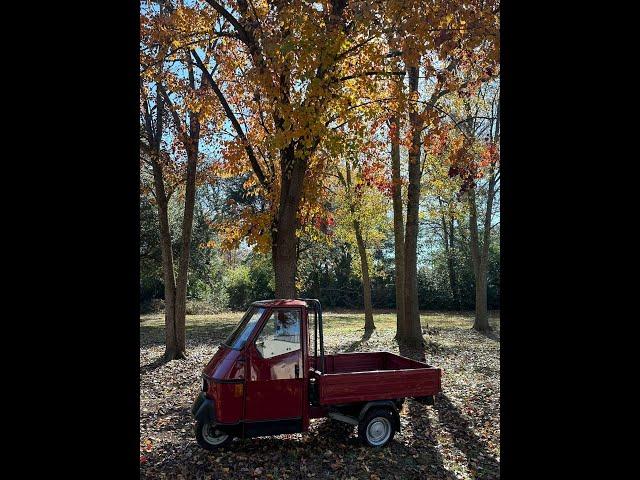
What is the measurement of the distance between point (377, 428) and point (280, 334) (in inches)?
72.4

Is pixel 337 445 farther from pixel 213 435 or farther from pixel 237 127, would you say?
pixel 237 127

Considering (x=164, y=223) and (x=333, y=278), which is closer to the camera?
(x=164, y=223)

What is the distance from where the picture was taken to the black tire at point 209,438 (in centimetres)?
676

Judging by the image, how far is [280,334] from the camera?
22.2 feet

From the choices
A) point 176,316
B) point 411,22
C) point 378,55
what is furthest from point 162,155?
point 411,22

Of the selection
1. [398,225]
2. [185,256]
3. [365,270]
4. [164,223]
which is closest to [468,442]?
[185,256]

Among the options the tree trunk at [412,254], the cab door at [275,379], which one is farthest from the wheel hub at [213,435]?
the tree trunk at [412,254]

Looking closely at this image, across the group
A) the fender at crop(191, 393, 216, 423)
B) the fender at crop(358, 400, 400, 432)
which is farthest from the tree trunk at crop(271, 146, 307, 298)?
the fender at crop(191, 393, 216, 423)
